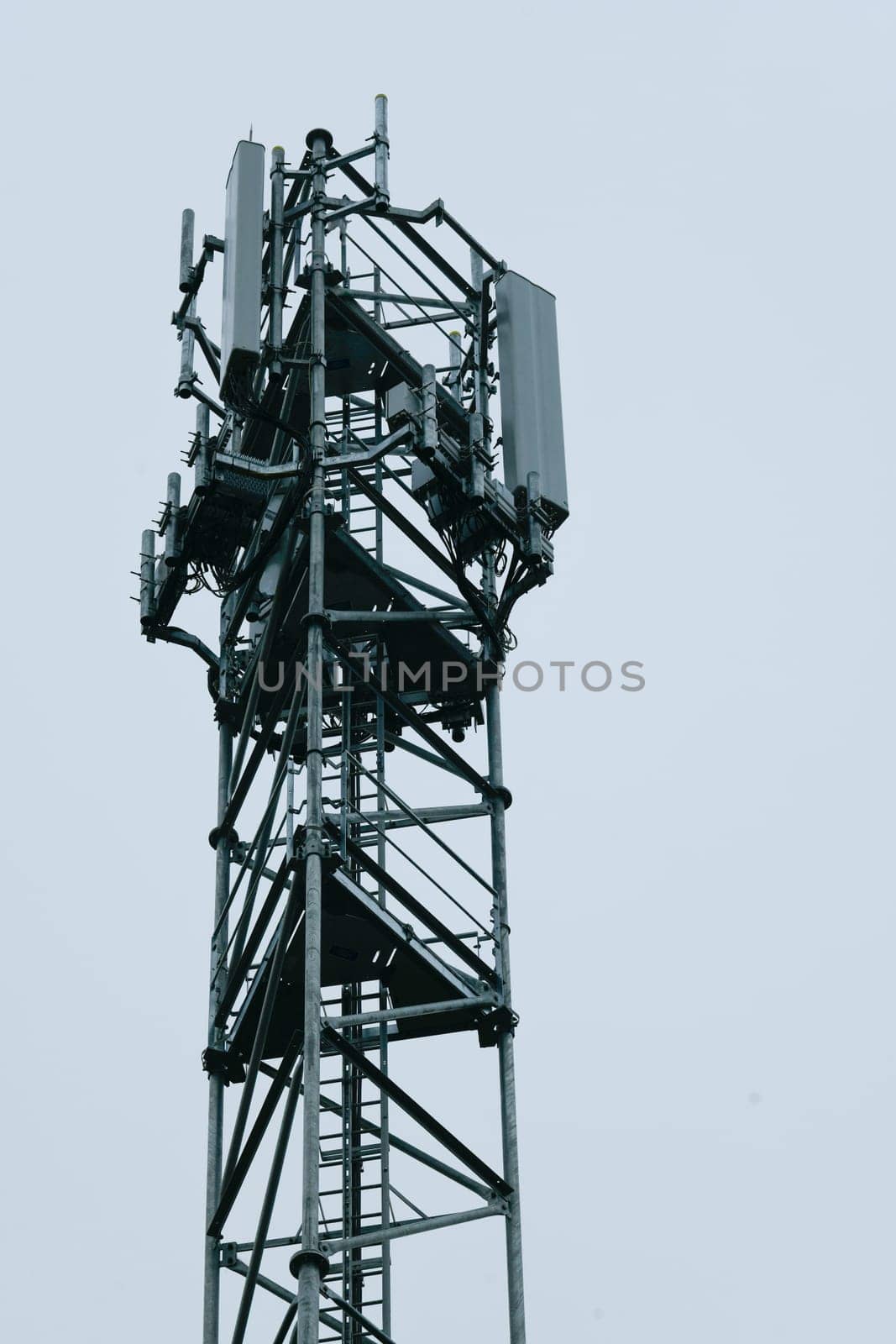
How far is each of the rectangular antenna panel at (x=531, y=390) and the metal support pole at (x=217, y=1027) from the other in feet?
15.8

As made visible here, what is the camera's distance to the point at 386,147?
38781 millimetres

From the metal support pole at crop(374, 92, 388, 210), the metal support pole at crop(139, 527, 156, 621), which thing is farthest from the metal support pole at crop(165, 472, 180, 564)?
the metal support pole at crop(374, 92, 388, 210)

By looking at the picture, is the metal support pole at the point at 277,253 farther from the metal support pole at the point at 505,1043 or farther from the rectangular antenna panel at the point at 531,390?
the metal support pole at the point at 505,1043

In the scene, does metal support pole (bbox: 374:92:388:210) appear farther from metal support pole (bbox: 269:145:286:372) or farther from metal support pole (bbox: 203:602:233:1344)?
metal support pole (bbox: 203:602:233:1344)

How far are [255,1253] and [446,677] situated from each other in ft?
30.0

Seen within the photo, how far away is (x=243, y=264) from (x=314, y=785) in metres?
7.36

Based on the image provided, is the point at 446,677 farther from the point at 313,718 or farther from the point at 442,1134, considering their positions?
the point at 442,1134

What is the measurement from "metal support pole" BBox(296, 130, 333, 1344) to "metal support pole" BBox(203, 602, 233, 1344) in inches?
88.5

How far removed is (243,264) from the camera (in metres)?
36.8

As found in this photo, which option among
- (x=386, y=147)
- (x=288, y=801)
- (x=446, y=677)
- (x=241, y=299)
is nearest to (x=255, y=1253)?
(x=288, y=801)

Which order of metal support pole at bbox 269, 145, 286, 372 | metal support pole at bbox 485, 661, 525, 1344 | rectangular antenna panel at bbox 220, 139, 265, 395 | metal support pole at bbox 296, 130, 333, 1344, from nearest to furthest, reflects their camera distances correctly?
metal support pole at bbox 296, 130, 333, 1344, metal support pole at bbox 485, 661, 525, 1344, rectangular antenna panel at bbox 220, 139, 265, 395, metal support pole at bbox 269, 145, 286, 372

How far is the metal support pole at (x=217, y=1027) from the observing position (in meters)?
35.2

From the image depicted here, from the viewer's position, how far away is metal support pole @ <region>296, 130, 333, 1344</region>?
1225 inches

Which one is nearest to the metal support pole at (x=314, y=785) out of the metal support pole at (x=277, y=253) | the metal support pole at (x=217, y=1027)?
the metal support pole at (x=277, y=253)
